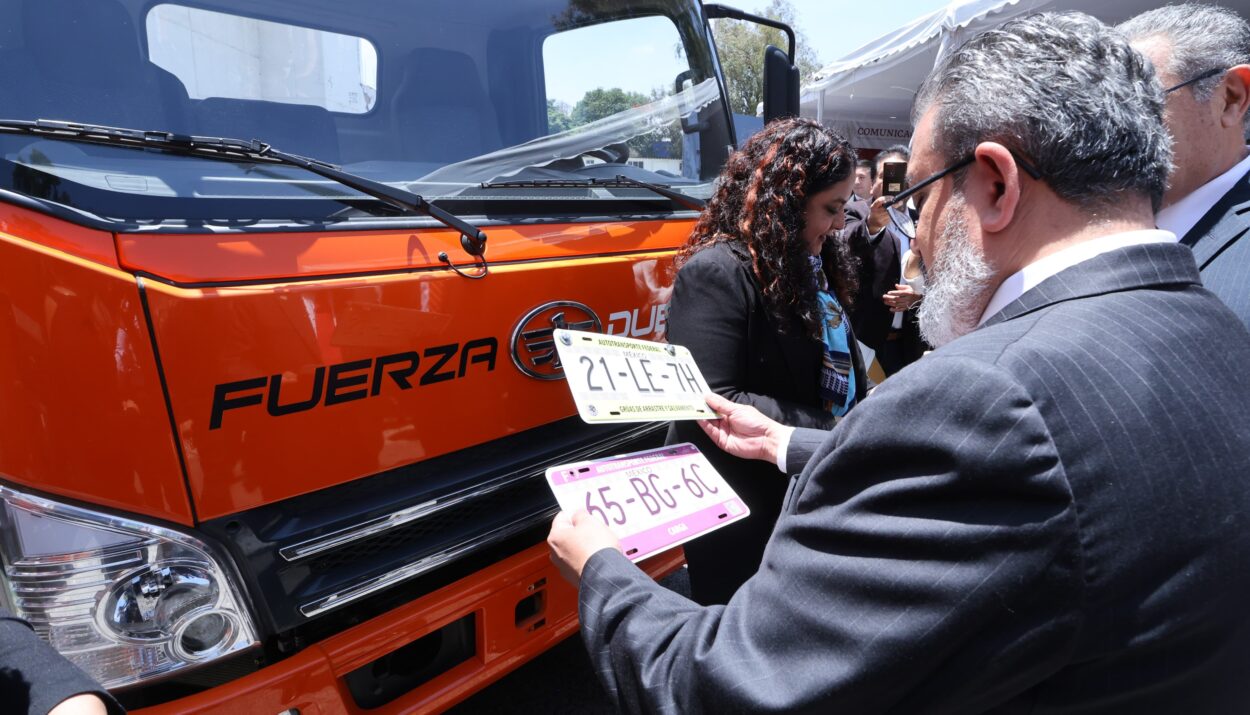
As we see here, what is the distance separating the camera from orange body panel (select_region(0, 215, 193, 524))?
1.11 meters

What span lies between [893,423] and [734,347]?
100cm

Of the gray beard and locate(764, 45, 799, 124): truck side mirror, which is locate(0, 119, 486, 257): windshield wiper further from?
locate(764, 45, 799, 124): truck side mirror

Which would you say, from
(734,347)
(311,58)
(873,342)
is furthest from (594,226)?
(873,342)

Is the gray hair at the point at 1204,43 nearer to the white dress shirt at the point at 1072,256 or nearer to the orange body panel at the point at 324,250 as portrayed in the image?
the white dress shirt at the point at 1072,256

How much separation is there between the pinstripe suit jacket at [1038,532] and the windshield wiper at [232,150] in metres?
1.11

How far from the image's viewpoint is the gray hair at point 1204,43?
5.70 ft

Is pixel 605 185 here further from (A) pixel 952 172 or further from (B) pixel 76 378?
(B) pixel 76 378

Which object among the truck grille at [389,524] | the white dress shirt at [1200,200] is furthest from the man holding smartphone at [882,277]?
the truck grille at [389,524]

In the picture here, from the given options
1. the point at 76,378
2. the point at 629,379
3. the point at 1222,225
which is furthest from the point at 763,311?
the point at 76,378

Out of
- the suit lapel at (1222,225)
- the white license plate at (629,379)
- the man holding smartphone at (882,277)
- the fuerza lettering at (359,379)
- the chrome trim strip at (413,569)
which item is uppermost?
the suit lapel at (1222,225)

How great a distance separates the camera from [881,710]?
0.79 metres

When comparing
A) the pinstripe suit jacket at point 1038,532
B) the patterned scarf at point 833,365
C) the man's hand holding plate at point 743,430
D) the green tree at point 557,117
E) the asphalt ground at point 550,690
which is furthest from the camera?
the asphalt ground at point 550,690

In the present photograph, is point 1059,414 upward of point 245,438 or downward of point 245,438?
upward

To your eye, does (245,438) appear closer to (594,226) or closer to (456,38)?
(594,226)
